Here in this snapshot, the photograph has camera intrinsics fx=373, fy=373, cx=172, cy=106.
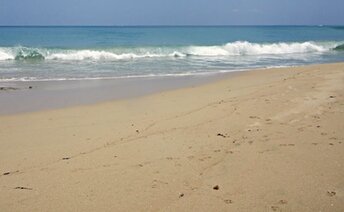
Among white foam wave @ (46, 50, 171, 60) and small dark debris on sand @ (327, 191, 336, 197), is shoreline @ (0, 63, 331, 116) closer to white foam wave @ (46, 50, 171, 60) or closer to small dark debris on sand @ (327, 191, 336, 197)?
small dark debris on sand @ (327, 191, 336, 197)

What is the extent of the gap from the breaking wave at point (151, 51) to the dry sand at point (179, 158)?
16.8 metres

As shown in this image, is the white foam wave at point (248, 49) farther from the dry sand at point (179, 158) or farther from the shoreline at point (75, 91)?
the dry sand at point (179, 158)

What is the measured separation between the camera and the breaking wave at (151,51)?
74.6 ft

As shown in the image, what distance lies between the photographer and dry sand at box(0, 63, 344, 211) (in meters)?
3.06

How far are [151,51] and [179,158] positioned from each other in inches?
943

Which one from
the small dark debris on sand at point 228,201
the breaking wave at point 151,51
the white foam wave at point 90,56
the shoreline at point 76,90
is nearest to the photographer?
the small dark debris on sand at point 228,201

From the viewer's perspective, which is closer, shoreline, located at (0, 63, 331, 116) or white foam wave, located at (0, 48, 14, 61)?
shoreline, located at (0, 63, 331, 116)

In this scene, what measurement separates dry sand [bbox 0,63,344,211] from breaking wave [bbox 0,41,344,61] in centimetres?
1681

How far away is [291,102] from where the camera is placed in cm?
665

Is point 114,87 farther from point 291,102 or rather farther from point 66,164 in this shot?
point 66,164

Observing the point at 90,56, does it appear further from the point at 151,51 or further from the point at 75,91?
the point at 75,91

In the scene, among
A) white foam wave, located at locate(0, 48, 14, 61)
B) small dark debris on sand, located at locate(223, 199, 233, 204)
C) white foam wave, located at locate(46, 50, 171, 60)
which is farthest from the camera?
white foam wave, located at locate(46, 50, 171, 60)

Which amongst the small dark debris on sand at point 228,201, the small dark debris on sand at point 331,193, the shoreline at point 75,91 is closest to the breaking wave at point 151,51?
the shoreline at point 75,91

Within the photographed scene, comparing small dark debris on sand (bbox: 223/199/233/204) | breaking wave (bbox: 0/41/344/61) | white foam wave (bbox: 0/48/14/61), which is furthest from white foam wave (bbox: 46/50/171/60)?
small dark debris on sand (bbox: 223/199/233/204)
